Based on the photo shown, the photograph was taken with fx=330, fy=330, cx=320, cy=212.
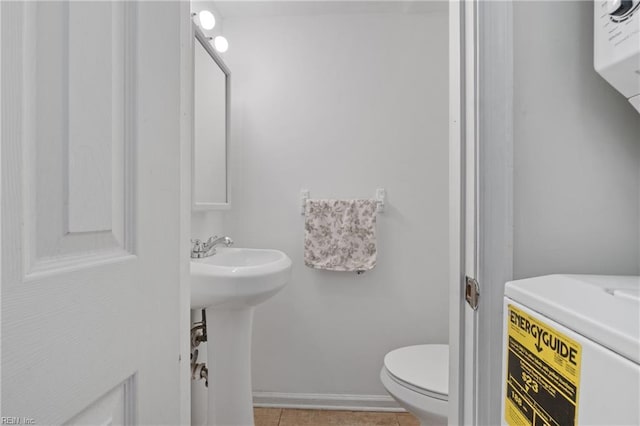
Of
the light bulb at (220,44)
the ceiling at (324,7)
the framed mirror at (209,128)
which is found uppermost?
the ceiling at (324,7)

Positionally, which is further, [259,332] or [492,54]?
[259,332]

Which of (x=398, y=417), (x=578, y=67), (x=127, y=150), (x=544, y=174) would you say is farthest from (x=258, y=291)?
(x=398, y=417)

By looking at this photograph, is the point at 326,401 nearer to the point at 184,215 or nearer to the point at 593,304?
the point at 184,215

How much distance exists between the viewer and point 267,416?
1.70 meters

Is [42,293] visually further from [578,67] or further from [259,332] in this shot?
[259,332]

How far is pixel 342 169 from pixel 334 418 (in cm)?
129

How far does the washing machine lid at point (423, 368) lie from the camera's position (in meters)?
1.15

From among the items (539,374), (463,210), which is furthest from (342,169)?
(539,374)

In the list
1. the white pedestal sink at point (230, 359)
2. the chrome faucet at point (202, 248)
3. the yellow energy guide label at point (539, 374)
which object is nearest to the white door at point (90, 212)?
the yellow energy guide label at point (539, 374)

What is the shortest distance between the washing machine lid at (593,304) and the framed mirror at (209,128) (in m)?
1.19

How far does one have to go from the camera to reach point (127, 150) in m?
0.43

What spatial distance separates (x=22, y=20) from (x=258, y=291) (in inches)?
35.7

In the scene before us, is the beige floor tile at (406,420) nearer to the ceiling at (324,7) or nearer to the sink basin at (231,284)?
the sink basin at (231,284)

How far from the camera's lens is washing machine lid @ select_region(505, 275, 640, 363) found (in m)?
0.29
